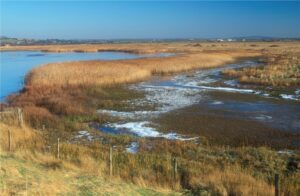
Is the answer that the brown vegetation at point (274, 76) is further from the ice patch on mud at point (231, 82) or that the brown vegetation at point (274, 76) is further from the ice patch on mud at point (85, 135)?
the ice patch on mud at point (85, 135)

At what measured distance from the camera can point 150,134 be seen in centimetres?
1878

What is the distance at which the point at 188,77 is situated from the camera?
→ 4359cm

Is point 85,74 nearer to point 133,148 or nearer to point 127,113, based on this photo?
point 127,113

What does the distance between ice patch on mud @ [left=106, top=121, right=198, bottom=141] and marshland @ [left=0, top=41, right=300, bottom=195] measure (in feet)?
0.16

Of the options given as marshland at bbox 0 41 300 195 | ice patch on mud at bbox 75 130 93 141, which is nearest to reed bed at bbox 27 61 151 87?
marshland at bbox 0 41 300 195

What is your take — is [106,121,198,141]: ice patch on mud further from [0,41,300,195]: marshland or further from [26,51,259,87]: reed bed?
[26,51,259,87]: reed bed

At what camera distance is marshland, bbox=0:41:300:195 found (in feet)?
36.0

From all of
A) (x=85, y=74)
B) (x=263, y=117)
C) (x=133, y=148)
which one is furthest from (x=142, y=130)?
(x=85, y=74)

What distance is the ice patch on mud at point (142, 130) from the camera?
722 inches

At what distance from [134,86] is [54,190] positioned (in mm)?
26902

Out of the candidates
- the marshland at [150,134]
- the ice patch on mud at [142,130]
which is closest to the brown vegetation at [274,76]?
the marshland at [150,134]

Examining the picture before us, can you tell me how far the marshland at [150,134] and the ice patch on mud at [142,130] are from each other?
0.16 feet

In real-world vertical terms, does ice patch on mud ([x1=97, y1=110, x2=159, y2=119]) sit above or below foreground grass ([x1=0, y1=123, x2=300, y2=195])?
below

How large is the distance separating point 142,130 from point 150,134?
0.89 metres
